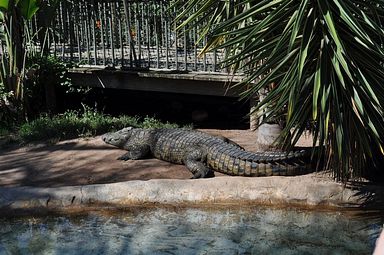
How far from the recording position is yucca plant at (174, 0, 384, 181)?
3.86 m

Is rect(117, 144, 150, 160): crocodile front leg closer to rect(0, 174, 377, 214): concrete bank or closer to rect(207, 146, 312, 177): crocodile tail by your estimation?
rect(207, 146, 312, 177): crocodile tail

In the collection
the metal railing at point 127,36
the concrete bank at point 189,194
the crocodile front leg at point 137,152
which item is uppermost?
the metal railing at point 127,36

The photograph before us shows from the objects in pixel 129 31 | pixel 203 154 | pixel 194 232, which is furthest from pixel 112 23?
pixel 194 232

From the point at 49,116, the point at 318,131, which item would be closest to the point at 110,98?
the point at 49,116

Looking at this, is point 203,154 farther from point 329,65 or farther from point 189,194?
point 329,65

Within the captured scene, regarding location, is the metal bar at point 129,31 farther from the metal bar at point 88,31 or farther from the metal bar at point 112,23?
the metal bar at point 88,31

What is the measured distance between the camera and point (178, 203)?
4566mm

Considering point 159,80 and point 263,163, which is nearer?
point 263,163

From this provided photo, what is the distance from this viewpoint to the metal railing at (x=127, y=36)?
764 centimetres

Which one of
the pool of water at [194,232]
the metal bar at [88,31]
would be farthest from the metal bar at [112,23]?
the pool of water at [194,232]

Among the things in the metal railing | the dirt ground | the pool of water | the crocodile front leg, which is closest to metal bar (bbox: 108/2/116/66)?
the metal railing

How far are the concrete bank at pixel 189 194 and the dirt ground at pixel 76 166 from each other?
1.98 feet

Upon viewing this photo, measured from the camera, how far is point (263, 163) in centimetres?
505

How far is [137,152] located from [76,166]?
0.72 m
